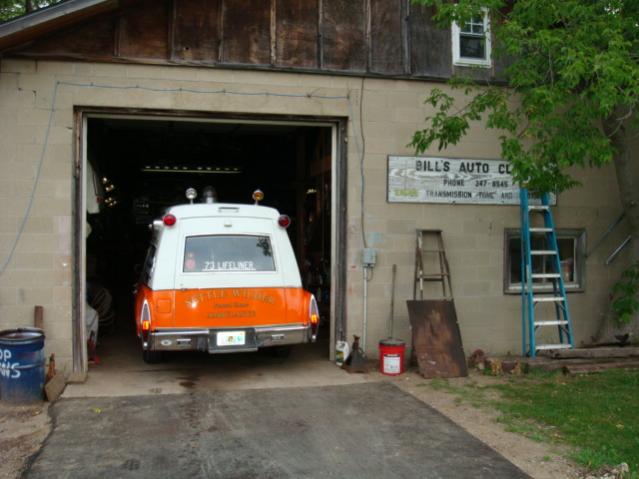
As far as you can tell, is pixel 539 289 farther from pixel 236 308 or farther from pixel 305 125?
Answer: pixel 236 308

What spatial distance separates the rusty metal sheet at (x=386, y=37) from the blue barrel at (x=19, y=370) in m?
5.94

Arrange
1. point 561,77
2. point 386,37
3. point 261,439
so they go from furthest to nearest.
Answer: point 386,37 → point 561,77 → point 261,439

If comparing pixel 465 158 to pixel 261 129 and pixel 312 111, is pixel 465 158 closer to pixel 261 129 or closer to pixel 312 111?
pixel 312 111

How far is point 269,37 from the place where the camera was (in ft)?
29.3

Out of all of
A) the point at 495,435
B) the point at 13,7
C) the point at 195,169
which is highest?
the point at 13,7

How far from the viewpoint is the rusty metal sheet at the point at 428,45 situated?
947 cm

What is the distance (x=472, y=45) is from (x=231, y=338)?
5.81 metres

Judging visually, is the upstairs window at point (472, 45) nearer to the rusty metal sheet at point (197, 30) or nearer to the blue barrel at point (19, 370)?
the rusty metal sheet at point (197, 30)

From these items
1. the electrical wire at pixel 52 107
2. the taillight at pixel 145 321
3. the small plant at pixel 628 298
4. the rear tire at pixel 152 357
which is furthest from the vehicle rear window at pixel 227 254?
the small plant at pixel 628 298

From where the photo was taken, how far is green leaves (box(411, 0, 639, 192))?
21.9 feet

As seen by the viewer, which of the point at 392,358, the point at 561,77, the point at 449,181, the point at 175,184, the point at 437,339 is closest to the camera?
the point at 561,77

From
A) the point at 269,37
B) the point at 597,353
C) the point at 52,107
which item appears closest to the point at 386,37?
the point at 269,37

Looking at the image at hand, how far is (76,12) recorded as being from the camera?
7.80 meters

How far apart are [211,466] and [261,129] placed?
32.0 feet
